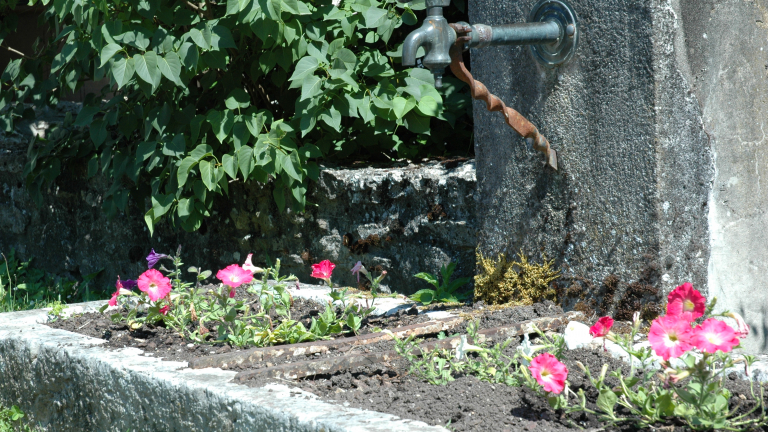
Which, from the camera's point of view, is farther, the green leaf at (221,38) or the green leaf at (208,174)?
the green leaf at (208,174)

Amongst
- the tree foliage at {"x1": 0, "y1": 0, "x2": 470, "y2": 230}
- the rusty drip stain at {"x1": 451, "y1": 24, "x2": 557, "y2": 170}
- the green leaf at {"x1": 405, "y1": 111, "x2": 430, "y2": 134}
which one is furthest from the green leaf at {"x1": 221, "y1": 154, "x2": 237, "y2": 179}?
the rusty drip stain at {"x1": 451, "y1": 24, "x2": 557, "y2": 170}

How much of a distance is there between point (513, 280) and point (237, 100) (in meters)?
1.39

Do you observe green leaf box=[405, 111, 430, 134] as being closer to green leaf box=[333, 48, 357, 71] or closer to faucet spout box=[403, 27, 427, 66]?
green leaf box=[333, 48, 357, 71]

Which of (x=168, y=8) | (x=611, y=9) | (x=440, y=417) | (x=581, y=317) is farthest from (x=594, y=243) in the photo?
(x=168, y=8)

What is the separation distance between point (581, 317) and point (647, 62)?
0.72m

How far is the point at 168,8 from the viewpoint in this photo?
9.46 feet

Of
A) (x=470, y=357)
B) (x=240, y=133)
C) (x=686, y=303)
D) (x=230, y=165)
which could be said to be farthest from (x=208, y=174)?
(x=686, y=303)

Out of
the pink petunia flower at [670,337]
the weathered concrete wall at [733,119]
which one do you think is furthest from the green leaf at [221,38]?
the pink petunia flower at [670,337]

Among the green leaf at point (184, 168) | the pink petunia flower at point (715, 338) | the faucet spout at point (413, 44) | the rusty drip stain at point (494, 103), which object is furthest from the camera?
the green leaf at point (184, 168)

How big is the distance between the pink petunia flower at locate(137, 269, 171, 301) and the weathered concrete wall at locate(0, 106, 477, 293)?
37.5 inches

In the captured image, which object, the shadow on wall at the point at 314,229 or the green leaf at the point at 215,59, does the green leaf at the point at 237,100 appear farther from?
the shadow on wall at the point at 314,229

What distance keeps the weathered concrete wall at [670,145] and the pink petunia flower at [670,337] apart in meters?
0.67

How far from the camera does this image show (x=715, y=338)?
1226mm

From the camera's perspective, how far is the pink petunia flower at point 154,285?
7.02ft
